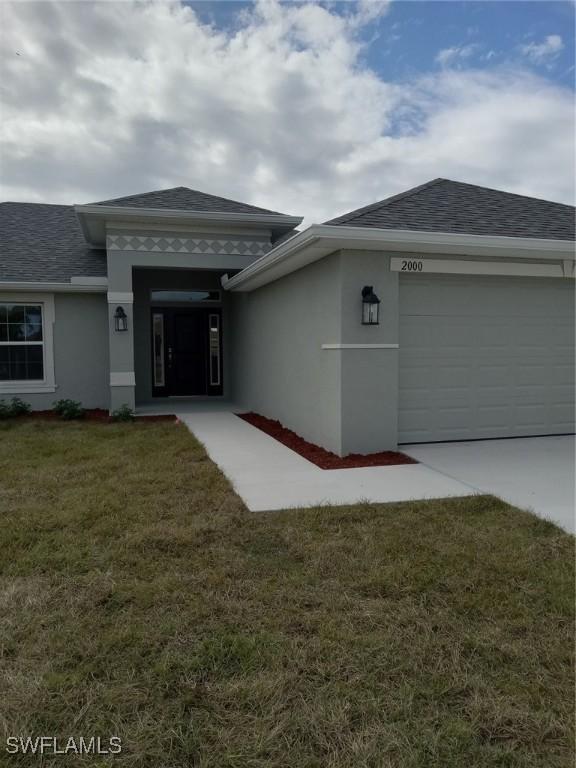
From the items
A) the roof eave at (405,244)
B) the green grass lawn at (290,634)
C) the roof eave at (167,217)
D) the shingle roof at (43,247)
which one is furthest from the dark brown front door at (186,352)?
the green grass lawn at (290,634)

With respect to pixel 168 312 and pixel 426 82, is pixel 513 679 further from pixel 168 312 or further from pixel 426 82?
pixel 168 312

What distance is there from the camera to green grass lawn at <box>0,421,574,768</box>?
79.0 inches

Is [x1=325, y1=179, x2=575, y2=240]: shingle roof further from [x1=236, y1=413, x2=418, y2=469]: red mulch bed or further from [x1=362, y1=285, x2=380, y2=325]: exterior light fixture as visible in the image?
[x1=236, y1=413, x2=418, y2=469]: red mulch bed

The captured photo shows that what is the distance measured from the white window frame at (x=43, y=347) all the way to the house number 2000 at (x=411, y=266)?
292 inches

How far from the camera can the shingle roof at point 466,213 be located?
6527 mm

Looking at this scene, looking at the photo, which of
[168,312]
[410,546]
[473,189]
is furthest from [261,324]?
[410,546]

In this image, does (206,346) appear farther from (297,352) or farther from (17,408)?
(297,352)

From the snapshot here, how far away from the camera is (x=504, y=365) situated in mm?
7316

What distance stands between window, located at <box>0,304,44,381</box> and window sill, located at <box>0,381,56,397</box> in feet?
0.42

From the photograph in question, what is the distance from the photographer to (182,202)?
10508 mm

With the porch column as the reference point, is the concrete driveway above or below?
below

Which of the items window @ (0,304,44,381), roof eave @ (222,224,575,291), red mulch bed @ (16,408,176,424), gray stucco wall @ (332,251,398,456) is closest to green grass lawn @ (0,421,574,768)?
gray stucco wall @ (332,251,398,456)

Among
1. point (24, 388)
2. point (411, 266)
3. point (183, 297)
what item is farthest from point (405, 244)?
point (24, 388)

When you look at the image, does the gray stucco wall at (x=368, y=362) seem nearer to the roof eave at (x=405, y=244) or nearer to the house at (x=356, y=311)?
the house at (x=356, y=311)
